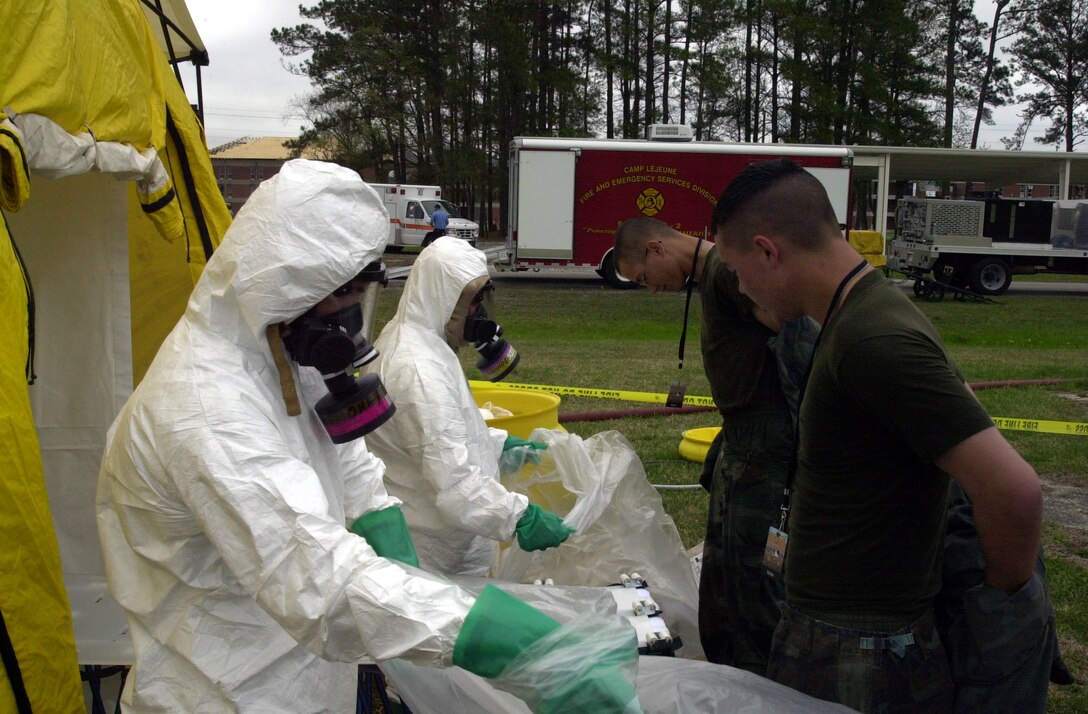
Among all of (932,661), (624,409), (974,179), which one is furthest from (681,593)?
(974,179)

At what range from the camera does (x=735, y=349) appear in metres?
2.82

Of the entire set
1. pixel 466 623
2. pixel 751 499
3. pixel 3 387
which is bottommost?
pixel 751 499

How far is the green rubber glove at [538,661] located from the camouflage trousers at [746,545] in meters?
1.37

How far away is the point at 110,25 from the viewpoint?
233 centimetres

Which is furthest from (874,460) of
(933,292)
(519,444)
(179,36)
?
(933,292)

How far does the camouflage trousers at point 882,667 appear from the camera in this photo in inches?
67.7

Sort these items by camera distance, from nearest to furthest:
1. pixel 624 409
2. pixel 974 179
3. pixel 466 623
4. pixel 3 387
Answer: pixel 466 623 → pixel 3 387 → pixel 624 409 → pixel 974 179

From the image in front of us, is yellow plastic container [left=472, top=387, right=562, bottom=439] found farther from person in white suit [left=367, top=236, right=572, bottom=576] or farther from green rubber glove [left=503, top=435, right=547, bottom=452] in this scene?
person in white suit [left=367, top=236, right=572, bottom=576]

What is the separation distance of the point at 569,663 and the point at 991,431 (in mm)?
778

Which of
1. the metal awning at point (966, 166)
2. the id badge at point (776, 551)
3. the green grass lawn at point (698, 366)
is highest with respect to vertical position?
the metal awning at point (966, 166)

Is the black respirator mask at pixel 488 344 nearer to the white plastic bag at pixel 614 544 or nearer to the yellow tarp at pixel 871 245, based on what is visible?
the white plastic bag at pixel 614 544

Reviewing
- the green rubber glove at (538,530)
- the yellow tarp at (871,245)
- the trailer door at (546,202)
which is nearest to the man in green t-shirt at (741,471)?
the green rubber glove at (538,530)

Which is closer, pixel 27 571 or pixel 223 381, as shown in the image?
pixel 223 381

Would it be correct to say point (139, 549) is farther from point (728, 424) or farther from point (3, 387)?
point (728, 424)
